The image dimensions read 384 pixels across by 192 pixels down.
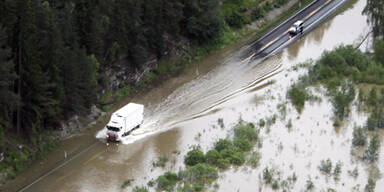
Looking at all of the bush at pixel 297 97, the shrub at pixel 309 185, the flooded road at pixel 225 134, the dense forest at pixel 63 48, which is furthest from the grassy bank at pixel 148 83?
the bush at pixel 297 97

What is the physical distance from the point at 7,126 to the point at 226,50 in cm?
3721

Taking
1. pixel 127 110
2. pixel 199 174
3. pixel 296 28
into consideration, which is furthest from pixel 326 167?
pixel 296 28

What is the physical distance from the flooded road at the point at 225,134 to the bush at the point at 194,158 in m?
1.11

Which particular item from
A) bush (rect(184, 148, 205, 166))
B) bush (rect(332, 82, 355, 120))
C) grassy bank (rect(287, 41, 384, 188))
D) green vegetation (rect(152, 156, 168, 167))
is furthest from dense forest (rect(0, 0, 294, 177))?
bush (rect(332, 82, 355, 120))

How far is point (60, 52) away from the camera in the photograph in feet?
192

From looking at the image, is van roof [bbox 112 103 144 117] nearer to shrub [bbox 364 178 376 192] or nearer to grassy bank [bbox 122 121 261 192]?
grassy bank [bbox 122 121 261 192]

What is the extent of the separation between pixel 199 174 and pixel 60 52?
696 inches

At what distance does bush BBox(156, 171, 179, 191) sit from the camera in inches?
2079

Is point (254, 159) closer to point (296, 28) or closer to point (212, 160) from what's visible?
point (212, 160)

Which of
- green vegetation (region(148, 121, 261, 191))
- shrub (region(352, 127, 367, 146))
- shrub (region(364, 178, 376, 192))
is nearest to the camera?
shrub (region(364, 178, 376, 192))

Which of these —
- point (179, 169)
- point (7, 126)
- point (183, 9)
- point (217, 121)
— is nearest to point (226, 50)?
point (183, 9)

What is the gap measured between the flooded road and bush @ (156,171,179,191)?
1.82 metres

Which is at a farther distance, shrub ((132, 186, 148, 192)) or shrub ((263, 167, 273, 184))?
shrub ((263, 167, 273, 184))

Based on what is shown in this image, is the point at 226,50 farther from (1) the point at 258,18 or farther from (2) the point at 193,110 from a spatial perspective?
(2) the point at 193,110
